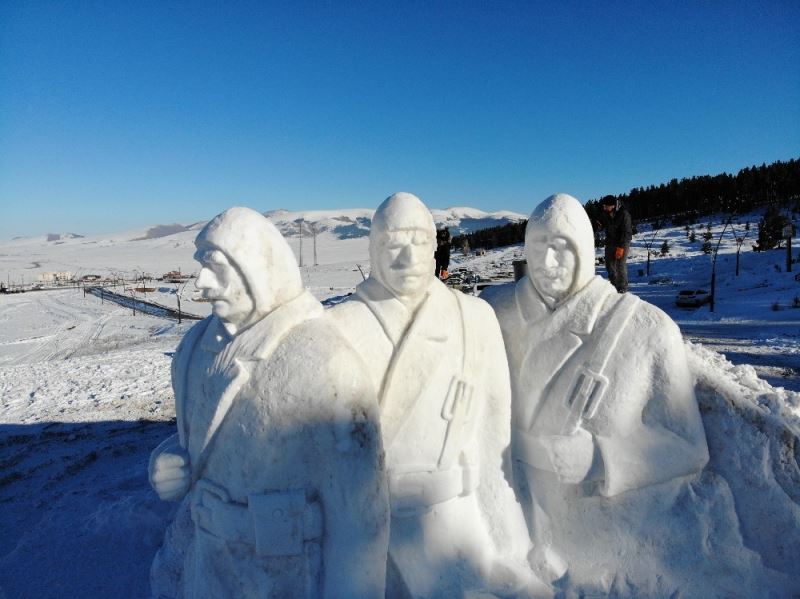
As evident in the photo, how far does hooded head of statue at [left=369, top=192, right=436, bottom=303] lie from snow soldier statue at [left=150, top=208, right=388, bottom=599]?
46 centimetres

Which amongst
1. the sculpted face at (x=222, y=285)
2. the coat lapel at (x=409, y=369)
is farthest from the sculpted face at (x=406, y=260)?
the sculpted face at (x=222, y=285)

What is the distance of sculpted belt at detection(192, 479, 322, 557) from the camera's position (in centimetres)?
194

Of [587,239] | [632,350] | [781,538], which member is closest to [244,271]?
[587,239]

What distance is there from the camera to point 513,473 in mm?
2637

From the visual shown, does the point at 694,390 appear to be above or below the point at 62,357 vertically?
above

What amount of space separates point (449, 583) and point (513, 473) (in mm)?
635

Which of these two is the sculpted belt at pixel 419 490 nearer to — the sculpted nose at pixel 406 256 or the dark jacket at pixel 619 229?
the sculpted nose at pixel 406 256

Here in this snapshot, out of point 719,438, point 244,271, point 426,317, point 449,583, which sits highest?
point 244,271

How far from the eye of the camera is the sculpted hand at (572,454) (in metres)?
2.47

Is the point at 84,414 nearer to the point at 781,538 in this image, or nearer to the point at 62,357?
the point at 62,357

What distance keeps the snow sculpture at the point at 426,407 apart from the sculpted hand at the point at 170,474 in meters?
0.88

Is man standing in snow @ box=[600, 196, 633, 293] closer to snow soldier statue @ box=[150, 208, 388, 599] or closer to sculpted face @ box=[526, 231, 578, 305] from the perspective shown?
sculpted face @ box=[526, 231, 578, 305]

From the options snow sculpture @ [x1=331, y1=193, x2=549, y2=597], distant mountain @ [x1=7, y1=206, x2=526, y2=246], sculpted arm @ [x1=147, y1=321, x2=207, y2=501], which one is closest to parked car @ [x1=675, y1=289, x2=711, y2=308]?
snow sculpture @ [x1=331, y1=193, x2=549, y2=597]

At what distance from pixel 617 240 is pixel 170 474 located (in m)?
3.93
